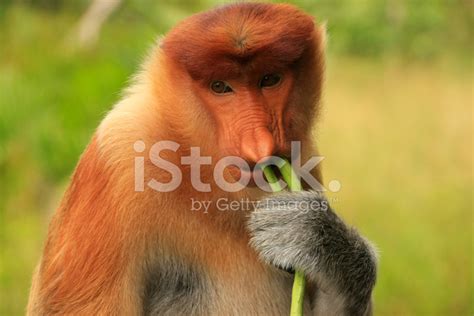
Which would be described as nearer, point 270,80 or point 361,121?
point 270,80

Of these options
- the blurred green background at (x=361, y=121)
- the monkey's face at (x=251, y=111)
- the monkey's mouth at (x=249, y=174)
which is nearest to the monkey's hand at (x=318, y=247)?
the monkey's mouth at (x=249, y=174)

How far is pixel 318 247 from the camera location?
3.45 meters

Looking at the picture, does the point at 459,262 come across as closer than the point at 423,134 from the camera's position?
Yes

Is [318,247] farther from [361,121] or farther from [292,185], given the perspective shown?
[361,121]

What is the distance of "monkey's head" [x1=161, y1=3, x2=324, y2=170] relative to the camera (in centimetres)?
329

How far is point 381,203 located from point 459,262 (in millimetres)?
924

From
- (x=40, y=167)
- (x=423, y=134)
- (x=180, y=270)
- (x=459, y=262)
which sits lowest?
(x=180, y=270)

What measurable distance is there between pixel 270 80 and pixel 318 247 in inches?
26.1

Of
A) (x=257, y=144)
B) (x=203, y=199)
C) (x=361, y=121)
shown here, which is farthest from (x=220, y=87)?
(x=361, y=121)

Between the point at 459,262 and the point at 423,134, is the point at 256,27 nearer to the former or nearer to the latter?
the point at 459,262

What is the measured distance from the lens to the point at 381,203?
325 inches

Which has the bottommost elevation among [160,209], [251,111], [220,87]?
[160,209]

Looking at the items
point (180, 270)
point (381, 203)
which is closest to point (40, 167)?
point (381, 203)

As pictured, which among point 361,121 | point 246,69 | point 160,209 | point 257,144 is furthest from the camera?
point 361,121
